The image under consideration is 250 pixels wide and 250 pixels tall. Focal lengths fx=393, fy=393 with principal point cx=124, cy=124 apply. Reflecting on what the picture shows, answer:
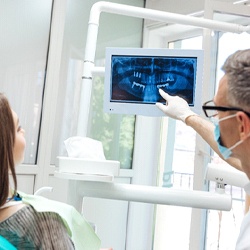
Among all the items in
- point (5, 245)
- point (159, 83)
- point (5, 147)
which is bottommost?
point (5, 245)

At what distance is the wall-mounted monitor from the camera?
65.3 inches

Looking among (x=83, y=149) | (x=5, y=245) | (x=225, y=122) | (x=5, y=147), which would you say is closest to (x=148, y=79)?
(x=83, y=149)

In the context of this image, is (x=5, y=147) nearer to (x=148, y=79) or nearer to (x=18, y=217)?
(x=18, y=217)

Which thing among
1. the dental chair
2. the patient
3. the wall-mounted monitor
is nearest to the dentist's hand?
the wall-mounted monitor

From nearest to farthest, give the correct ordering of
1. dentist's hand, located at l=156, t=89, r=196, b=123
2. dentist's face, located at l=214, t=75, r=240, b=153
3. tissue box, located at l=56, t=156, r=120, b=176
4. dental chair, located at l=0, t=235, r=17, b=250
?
dental chair, located at l=0, t=235, r=17, b=250 < dentist's face, located at l=214, t=75, r=240, b=153 < tissue box, located at l=56, t=156, r=120, b=176 < dentist's hand, located at l=156, t=89, r=196, b=123

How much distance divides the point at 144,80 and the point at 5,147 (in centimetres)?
83

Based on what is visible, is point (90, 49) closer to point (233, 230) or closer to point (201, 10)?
point (201, 10)

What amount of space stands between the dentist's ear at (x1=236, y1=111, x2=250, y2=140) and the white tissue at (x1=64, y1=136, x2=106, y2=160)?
680 mm

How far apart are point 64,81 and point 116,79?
116 cm

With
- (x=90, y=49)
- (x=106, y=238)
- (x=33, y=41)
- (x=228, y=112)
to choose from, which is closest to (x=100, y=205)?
(x=106, y=238)

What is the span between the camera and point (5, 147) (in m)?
1.02

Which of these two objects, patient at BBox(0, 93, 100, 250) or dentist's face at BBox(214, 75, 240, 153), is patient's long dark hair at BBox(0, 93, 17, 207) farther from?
dentist's face at BBox(214, 75, 240, 153)

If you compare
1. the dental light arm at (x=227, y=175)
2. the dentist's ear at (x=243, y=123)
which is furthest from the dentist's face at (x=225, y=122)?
the dental light arm at (x=227, y=175)

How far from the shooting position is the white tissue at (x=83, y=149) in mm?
1561
